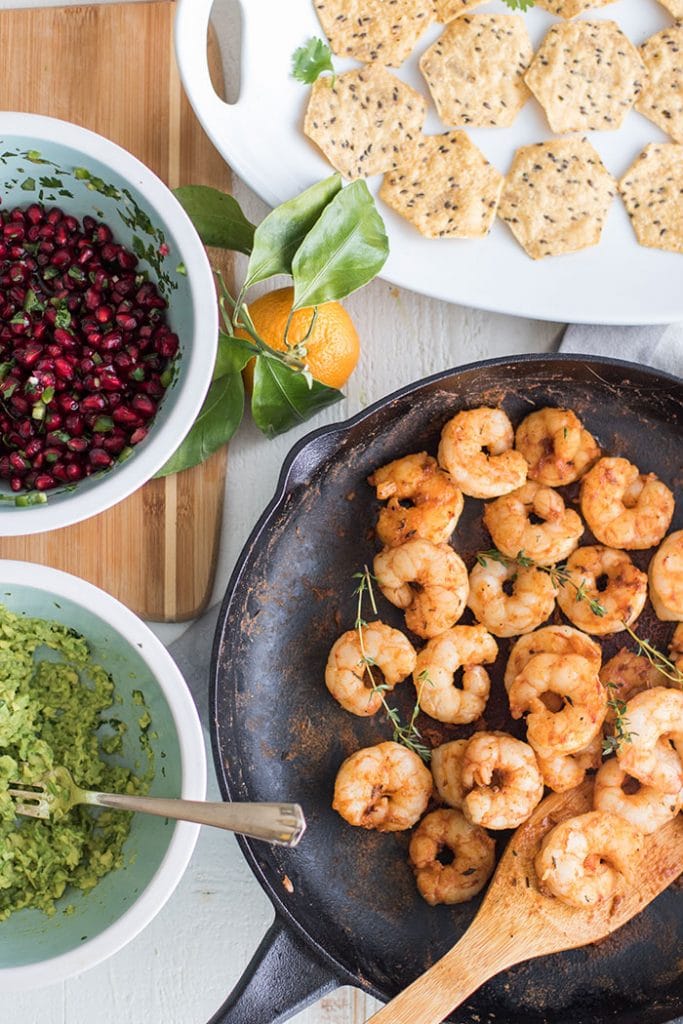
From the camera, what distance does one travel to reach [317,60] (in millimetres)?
1863

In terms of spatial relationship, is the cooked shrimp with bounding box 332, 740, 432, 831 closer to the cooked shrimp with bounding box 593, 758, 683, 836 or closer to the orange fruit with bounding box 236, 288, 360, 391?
the cooked shrimp with bounding box 593, 758, 683, 836

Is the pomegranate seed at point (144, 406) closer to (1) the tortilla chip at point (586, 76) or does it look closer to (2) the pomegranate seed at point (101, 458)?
(2) the pomegranate seed at point (101, 458)

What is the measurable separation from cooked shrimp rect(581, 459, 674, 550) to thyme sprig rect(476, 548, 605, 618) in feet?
0.30

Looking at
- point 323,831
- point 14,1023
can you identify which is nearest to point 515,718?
point 323,831

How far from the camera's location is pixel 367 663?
1.83 metres

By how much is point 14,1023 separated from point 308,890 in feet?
2.21

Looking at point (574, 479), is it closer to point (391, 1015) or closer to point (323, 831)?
point (323, 831)

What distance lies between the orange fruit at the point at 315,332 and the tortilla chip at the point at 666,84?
2.27ft

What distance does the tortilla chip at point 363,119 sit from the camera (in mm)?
1854

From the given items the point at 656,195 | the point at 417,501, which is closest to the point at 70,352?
the point at 417,501

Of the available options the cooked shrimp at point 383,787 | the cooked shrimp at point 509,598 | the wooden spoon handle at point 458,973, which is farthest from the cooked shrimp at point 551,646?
the wooden spoon handle at point 458,973

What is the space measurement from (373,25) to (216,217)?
465 mm

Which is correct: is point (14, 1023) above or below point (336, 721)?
below

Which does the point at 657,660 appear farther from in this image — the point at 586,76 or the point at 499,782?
the point at 586,76
